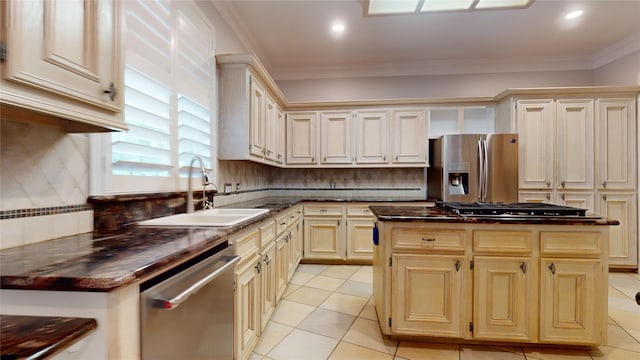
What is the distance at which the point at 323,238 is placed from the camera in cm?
384

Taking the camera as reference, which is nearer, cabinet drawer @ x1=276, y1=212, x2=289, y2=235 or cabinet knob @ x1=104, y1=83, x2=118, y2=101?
cabinet knob @ x1=104, y1=83, x2=118, y2=101

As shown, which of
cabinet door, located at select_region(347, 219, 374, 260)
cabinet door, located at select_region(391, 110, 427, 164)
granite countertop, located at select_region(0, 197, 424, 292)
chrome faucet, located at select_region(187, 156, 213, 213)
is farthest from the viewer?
cabinet door, located at select_region(391, 110, 427, 164)

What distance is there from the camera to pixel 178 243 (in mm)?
1093

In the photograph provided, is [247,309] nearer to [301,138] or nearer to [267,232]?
[267,232]

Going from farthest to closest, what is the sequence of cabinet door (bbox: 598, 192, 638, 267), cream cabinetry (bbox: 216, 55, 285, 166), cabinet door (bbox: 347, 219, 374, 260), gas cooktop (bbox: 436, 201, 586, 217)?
cabinet door (bbox: 347, 219, 374, 260) < cabinet door (bbox: 598, 192, 638, 267) < cream cabinetry (bbox: 216, 55, 285, 166) < gas cooktop (bbox: 436, 201, 586, 217)

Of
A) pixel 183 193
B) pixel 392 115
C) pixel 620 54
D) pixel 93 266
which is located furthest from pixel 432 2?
pixel 620 54

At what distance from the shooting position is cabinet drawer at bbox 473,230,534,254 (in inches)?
72.3

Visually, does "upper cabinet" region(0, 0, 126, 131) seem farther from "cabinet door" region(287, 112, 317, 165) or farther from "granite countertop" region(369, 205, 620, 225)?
"cabinet door" region(287, 112, 317, 165)

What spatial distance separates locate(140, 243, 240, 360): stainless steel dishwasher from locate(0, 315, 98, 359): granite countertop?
17cm

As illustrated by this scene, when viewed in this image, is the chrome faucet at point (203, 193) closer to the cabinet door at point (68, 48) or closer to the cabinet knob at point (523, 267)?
the cabinet door at point (68, 48)

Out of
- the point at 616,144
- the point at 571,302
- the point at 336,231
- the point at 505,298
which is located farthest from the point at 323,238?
the point at 616,144

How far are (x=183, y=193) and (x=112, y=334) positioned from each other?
144cm

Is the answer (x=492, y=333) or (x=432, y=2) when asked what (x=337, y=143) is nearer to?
(x=432, y=2)

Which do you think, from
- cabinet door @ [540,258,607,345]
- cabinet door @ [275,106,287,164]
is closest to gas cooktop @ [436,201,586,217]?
cabinet door @ [540,258,607,345]
